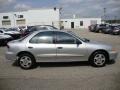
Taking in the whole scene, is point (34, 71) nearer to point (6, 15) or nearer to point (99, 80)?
point (99, 80)

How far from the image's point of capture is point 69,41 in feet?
29.3

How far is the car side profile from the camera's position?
29.0 ft

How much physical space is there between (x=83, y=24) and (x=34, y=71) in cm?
8013

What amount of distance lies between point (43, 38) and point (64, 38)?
2.73 ft

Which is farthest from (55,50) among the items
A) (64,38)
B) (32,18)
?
(32,18)

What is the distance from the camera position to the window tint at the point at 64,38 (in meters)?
8.93

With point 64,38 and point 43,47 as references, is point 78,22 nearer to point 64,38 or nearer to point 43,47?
point 64,38

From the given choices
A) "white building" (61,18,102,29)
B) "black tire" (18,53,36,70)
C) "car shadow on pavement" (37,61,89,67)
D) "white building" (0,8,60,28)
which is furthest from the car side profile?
"white building" (61,18,102,29)

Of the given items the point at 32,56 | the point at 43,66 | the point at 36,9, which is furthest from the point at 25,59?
the point at 36,9

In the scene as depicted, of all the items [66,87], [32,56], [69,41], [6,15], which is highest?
[6,15]

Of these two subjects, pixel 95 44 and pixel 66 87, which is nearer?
pixel 66 87

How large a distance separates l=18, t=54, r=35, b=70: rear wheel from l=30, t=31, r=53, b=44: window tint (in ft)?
2.08

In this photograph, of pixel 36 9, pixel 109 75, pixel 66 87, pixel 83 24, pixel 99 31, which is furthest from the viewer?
pixel 83 24

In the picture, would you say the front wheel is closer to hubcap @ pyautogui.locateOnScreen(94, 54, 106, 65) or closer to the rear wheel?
hubcap @ pyautogui.locateOnScreen(94, 54, 106, 65)
